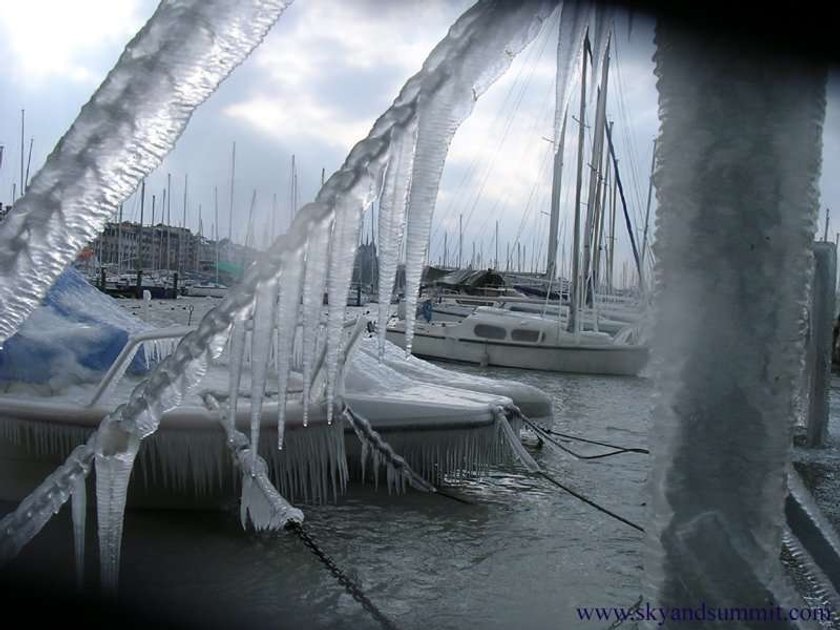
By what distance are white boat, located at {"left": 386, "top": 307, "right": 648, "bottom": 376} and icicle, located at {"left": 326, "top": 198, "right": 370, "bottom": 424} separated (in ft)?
58.8

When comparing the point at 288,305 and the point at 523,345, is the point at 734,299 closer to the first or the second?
the point at 288,305

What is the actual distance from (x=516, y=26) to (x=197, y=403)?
462 centimetres

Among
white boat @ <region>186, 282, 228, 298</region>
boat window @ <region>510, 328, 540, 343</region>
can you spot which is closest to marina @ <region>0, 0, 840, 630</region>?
boat window @ <region>510, 328, 540, 343</region>

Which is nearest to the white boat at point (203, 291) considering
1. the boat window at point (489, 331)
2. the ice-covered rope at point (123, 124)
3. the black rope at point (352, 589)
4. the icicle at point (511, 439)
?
the boat window at point (489, 331)

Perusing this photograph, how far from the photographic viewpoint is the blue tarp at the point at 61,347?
656cm

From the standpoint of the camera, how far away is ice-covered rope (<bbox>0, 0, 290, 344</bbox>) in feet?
7.49

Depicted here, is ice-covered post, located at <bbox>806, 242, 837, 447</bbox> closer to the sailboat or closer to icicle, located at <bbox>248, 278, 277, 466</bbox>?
icicle, located at <bbox>248, 278, 277, 466</bbox>

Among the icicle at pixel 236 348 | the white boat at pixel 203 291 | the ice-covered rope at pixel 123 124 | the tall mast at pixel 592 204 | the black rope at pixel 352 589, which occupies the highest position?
the tall mast at pixel 592 204

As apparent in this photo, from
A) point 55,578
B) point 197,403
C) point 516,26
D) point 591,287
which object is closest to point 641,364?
point 591,287

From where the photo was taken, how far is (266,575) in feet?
15.8

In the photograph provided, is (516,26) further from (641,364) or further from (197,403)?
(641,364)

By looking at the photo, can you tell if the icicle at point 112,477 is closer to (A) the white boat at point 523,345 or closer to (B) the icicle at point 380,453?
(B) the icicle at point 380,453

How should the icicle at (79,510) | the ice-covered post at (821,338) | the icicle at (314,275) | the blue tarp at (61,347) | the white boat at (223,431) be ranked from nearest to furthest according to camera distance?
the icicle at (314,275), the icicle at (79,510), the white boat at (223,431), the blue tarp at (61,347), the ice-covered post at (821,338)

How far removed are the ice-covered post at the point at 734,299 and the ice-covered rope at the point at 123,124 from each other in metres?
1.26
